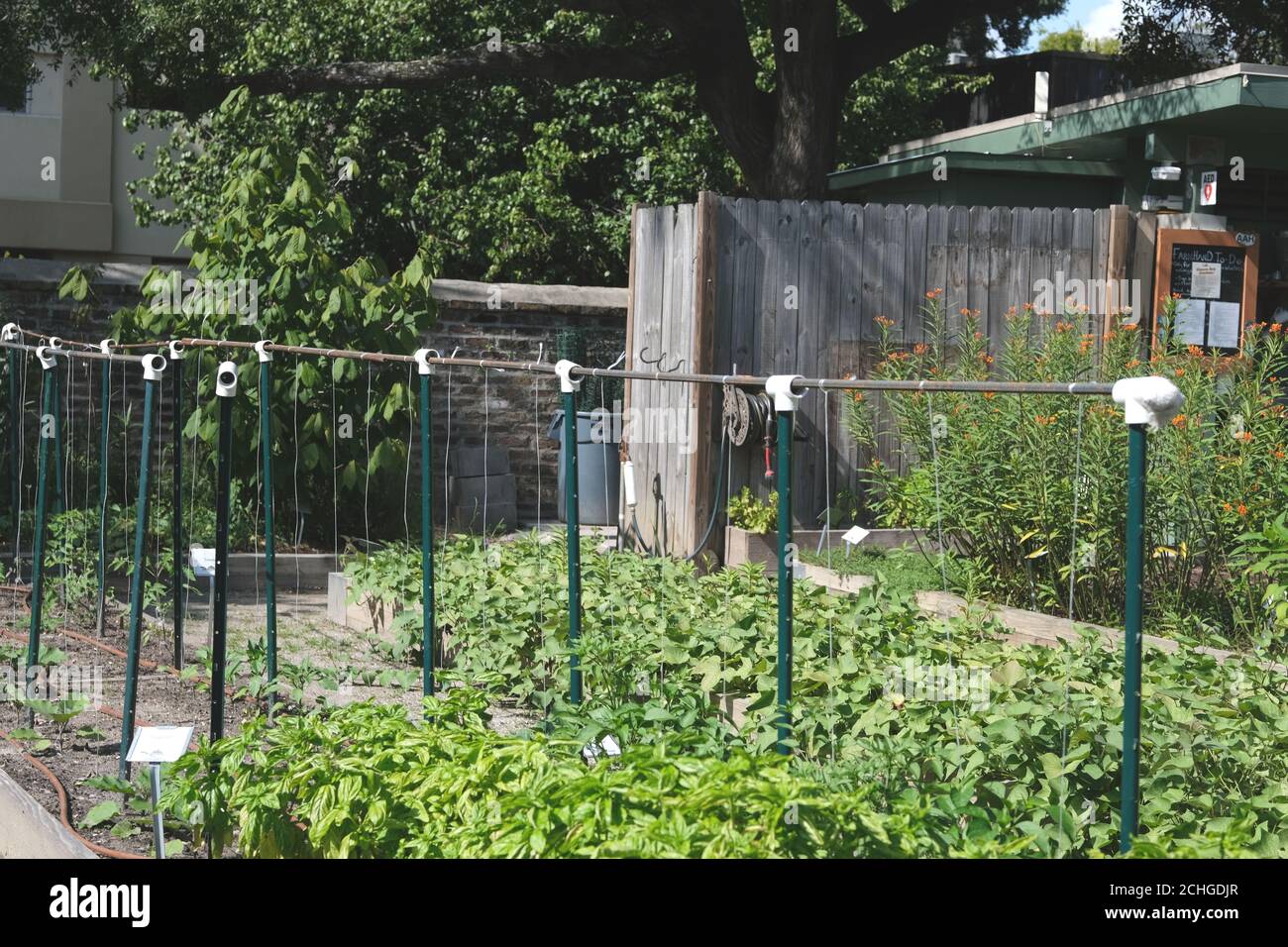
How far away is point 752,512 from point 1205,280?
3.65 m

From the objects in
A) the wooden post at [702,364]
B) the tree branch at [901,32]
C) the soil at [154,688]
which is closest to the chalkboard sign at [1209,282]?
the wooden post at [702,364]

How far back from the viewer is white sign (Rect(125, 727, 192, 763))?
13.0 feet

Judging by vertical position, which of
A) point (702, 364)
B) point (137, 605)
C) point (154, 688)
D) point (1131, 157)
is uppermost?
point (1131, 157)

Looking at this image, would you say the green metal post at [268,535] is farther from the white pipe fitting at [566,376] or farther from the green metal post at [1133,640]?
the green metal post at [1133,640]

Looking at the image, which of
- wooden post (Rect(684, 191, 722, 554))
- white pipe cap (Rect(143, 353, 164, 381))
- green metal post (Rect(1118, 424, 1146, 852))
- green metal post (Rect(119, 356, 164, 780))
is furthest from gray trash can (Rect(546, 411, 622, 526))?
green metal post (Rect(1118, 424, 1146, 852))

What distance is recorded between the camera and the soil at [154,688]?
4.93 meters

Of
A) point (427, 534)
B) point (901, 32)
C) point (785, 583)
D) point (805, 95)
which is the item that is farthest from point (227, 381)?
point (901, 32)

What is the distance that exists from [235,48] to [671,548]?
961 centimetres

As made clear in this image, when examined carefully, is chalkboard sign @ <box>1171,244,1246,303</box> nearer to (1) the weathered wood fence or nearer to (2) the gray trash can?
(1) the weathered wood fence

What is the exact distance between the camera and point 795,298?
9078 millimetres

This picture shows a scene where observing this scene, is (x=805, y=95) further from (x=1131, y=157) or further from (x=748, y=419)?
(x=748, y=419)
